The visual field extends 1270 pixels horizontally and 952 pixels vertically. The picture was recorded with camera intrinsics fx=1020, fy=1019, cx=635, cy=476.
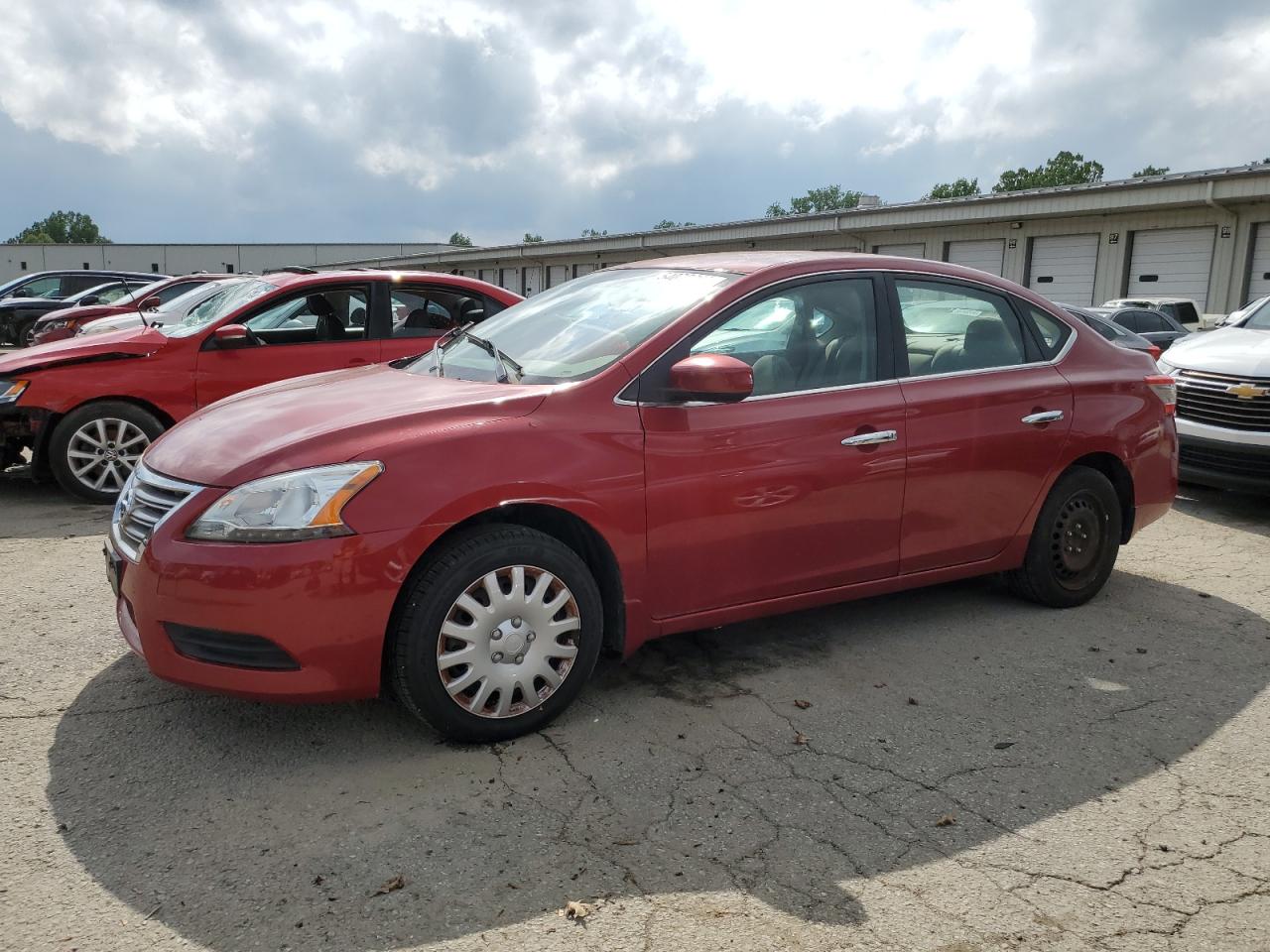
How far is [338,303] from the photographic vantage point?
7445mm

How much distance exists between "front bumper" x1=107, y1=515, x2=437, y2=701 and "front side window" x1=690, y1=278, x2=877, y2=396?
1.46 metres

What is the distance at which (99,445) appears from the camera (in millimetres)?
Result: 6879

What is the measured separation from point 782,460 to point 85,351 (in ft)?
17.3

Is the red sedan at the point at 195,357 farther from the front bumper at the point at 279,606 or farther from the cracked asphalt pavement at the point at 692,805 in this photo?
the front bumper at the point at 279,606

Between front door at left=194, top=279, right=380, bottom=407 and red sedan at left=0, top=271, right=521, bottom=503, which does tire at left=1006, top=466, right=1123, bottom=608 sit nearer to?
red sedan at left=0, top=271, right=521, bottom=503

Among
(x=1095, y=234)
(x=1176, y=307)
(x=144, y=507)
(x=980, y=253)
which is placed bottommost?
(x=144, y=507)

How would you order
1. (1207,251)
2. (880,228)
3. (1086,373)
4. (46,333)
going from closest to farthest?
(1086,373), (46,333), (1207,251), (880,228)

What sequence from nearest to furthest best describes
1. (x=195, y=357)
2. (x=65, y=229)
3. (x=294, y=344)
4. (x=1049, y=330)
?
(x=1049, y=330)
(x=195, y=357)
(x=294, y=344)
(x=65, y=229)

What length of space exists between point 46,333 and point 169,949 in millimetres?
13560

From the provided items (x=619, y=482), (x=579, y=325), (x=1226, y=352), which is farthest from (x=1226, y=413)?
(x=619, y=482)

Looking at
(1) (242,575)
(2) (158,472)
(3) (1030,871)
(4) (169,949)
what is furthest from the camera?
(2) (158,472)

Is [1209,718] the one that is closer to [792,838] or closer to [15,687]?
[792,838]

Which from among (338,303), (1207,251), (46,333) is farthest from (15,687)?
(1207,251)

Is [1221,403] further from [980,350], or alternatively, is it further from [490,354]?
[490,354]
